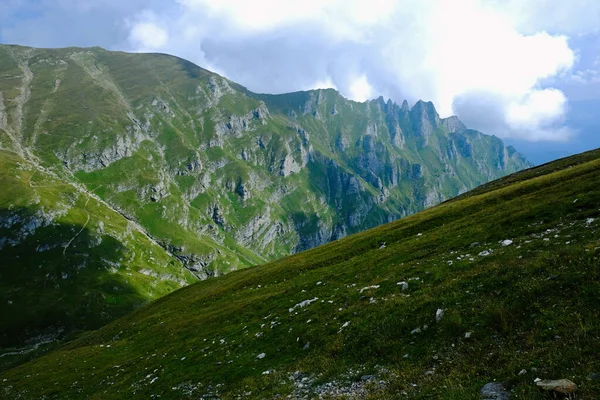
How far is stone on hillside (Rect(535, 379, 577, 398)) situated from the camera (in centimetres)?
793

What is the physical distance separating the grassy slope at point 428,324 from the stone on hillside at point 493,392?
0.32 metres

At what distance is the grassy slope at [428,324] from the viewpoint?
1154 cm

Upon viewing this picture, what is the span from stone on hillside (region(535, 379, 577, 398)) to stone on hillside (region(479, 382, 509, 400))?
129 cm

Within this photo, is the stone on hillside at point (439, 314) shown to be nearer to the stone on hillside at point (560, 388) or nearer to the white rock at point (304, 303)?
the stone on hillside at point (560, 388)

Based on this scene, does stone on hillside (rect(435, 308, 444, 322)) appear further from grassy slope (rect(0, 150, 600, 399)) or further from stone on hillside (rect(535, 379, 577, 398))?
stone on hillside (rect(535, 379, 577, 398))

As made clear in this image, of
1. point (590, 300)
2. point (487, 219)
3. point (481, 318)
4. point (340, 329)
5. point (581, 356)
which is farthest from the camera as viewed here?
point (487, 219)

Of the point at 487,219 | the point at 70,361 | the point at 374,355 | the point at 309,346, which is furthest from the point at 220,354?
the point at 70,361

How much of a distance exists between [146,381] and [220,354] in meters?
7.26

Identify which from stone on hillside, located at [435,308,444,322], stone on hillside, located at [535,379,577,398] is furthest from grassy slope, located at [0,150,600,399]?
stone on hillside, located at [435,308,444,322]

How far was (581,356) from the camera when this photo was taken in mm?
9594

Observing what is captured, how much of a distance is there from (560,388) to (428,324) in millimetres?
8278

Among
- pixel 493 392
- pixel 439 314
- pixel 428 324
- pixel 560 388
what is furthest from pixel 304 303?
pixel 560 388

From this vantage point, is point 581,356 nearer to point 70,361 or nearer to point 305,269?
point 305,269

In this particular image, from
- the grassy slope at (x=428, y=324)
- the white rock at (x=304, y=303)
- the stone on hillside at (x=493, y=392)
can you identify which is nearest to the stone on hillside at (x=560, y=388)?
the grassy slope at (x=428, y=324)
